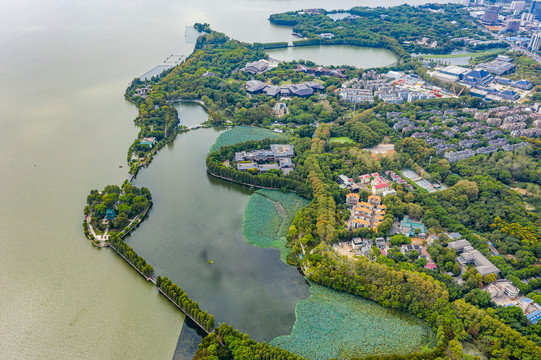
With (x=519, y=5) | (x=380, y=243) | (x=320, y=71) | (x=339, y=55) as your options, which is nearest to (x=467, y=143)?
(x=380, y=243)

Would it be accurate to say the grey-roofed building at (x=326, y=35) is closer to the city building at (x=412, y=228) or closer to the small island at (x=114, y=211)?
the city building at (x=412, y=228)

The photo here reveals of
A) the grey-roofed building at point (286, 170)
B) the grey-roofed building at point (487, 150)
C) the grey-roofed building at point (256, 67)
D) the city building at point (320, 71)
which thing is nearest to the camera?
the grey-roofed building at point (286, 170)

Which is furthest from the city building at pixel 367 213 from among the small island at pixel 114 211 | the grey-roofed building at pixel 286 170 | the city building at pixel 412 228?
the small island at pixel 114 211

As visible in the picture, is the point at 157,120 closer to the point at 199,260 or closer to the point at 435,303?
the point at 199,260

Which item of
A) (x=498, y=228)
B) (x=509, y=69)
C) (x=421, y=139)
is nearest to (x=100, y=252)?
(x=498, y=228)

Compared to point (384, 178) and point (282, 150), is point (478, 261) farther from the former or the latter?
point (282, 150)
